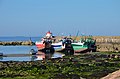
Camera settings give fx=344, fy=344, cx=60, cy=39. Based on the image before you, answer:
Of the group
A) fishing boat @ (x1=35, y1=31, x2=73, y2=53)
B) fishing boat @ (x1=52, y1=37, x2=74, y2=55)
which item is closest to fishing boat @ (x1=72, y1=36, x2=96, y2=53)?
A: fishing boat @ (x1=52, y1=37, x2=74, y2=55)

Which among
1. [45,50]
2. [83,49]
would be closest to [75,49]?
[83,49]

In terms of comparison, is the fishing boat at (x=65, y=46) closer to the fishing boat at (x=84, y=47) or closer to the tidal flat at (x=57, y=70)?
the fishing boat at (x=84, y=47)

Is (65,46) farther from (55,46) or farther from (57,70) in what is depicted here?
(57,70)

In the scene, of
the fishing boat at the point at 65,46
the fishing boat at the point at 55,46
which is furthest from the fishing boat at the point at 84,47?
the fishing boat at the point at 55,46

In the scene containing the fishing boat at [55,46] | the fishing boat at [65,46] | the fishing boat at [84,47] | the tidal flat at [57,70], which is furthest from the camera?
the fishing boat at [55,46]

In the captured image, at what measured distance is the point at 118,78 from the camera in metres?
10.6

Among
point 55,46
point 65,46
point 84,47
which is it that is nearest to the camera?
point 84,47

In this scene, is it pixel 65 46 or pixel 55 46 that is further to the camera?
pixel 55 46

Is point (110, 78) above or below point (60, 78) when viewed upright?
above

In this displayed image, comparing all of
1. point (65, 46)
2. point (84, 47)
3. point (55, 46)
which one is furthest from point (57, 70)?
point (55, 46)

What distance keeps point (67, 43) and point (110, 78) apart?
65688 mm

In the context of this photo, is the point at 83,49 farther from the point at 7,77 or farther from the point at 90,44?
the point at 7,77

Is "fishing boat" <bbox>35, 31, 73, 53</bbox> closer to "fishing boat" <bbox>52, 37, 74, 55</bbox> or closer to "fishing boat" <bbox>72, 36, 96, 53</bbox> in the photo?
"fishing boat" <bbox>52, 37, 74, 55</bbox>

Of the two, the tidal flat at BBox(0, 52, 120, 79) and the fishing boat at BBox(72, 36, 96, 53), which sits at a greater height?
the fishing boat at BBox(72, 36, 96, 53)
